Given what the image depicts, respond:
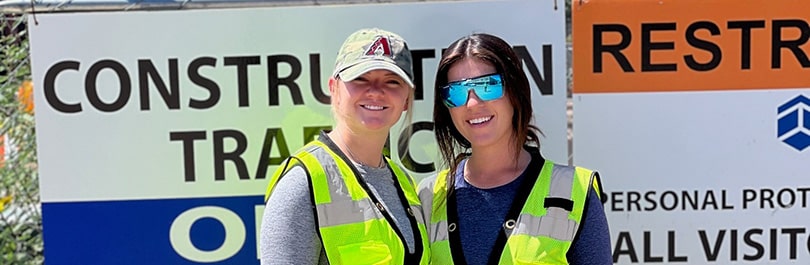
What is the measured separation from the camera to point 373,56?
1.61 metres

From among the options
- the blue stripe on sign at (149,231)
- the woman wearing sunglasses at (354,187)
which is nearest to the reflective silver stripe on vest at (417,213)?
the woman wearing sunglasses at (354,187)

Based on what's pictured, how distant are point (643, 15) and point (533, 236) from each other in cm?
106

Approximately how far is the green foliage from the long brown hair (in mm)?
1484

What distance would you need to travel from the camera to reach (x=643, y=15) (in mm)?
2350

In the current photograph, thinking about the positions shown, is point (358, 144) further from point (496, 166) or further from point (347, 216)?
point (496, 166)

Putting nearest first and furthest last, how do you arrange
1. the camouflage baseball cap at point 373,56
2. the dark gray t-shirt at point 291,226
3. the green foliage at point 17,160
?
the dark gray t-shirt at point 291,226 < the camouflage baseball cap at point 373,56 < the green foliage at point 17,160

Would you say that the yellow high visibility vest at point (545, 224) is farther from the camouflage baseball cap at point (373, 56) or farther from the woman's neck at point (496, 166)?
the camouflage baseball cap at point (373, 56)

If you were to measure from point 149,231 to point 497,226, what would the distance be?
4.26ft

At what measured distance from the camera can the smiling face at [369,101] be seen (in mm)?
1619

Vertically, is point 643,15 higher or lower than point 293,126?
higher

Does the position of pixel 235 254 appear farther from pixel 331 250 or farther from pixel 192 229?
pixel 331 250

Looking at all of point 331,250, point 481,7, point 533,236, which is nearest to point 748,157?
point 481,7

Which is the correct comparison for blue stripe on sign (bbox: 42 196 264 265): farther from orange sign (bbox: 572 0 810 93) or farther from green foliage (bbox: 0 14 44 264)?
orange sign (bbox: 572 0 810 93)

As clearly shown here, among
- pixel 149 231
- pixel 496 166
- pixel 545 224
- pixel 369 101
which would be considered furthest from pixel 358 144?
pixel 149 231
